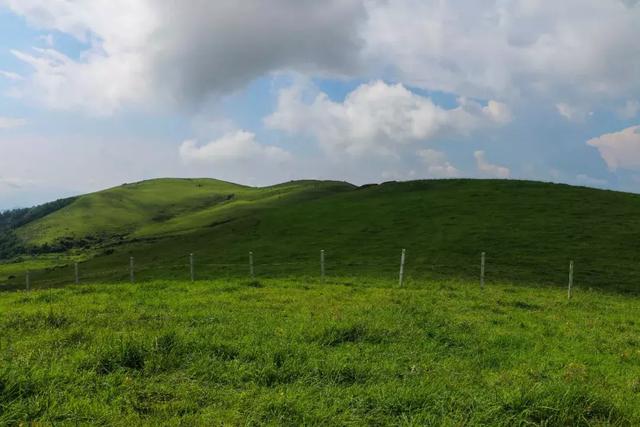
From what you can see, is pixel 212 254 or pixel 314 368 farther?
pixel 212 254

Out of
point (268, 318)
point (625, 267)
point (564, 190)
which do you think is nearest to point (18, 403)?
point (268, 318)

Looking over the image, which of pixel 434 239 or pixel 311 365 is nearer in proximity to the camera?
pixel 311 365

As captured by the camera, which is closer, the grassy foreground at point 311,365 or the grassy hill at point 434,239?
the grassy foreground at point 311,365

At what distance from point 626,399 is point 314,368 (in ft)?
20.1

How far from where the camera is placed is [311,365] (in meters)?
10.1

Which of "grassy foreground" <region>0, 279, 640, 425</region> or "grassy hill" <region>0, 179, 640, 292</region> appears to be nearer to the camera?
"grassy foreground" <region>0, 279, 640, 425</region>

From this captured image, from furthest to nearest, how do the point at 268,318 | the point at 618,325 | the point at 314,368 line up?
the point at 618,325, the point at 268,318, the point at 314,368

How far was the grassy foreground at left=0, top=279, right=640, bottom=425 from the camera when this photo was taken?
7.72 metres

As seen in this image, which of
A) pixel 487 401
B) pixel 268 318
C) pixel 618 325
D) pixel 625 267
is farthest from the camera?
pixel 625 267

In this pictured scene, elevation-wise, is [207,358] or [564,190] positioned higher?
[564,190]

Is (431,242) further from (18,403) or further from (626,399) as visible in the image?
(18,403)

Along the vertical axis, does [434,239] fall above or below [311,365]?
above

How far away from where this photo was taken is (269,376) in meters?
9.47

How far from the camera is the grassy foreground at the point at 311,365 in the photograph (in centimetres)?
772
